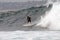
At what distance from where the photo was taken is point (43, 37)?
16.7 ft

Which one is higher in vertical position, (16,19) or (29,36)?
(29,36)

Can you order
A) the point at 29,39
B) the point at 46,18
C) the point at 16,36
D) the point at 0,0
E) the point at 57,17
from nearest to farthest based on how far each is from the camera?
the point at 29,39 → the point at 16,36 → the point at 57,17 → the point at 46,18 → the point at 0,0

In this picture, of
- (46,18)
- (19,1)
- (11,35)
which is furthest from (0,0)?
(11,35)

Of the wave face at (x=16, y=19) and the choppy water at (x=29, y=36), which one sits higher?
the choppy water at (x=29, y=36)

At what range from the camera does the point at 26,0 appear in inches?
911

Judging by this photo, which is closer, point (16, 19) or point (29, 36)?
point (29, 36)

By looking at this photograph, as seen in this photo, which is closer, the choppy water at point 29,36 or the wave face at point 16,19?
the choppy water at point 29,36

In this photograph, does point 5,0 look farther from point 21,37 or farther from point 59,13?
point 21,37

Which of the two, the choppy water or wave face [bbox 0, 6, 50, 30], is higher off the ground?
the choppy water

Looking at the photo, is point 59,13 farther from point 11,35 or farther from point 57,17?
point 11,35

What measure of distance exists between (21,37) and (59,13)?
496cm

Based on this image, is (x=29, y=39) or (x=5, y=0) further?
(x=5, y=0)

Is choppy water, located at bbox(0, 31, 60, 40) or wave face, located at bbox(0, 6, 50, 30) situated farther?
wave face, located at bbox(0, 6, 50, 30)

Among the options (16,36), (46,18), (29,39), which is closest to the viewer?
(29,39)
